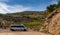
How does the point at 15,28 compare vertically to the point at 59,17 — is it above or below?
below

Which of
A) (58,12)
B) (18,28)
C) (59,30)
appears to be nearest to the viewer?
(59,30)

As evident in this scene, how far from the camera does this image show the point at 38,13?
85125 mm

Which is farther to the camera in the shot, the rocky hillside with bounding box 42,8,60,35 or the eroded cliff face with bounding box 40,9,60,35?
the rocky hillside with bounding box 42,8,60,35

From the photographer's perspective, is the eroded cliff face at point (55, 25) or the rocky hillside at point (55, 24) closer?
the eroded cliff face at point (55, 25)

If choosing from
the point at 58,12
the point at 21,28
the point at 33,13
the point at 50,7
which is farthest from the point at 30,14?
the point at 58,12

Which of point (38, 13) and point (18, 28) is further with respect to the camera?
point (38, 13)

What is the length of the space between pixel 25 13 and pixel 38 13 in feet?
19.3

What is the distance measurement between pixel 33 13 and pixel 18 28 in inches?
2267

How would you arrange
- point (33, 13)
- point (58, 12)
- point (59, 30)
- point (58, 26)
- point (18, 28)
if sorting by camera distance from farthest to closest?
point (33, 13) < point (18, 28) < point (58, 12) < point (58, 26) < point (59, 30)

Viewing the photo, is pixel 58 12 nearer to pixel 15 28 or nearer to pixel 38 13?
pixel 15 28

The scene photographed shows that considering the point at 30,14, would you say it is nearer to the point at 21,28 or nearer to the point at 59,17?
the point at 21,28

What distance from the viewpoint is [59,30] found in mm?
17656

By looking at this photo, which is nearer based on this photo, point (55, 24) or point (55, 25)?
point (55, 25)

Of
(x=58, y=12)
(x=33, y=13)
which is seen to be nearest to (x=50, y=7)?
(x=33, y=13)
